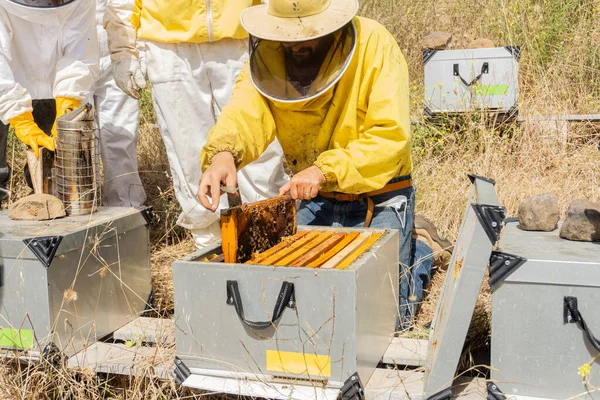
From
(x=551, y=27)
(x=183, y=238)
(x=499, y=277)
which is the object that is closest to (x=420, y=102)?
(x=551, y=27)

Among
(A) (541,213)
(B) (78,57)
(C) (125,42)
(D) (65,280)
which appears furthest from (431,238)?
(B) (78,57)

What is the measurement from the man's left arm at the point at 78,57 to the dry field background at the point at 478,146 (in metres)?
0.86

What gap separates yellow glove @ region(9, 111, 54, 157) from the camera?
9.92ft

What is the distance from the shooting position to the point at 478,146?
4.76 meters

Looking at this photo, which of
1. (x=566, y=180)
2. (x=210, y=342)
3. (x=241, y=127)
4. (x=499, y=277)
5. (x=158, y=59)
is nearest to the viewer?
(x=499, y=277)

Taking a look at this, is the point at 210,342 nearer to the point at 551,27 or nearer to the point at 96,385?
the point at 96,385

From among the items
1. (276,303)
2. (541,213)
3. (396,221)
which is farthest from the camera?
(396,221)

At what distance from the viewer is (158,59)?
3545 millimetres

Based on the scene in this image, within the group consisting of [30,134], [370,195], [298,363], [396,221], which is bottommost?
[298,363]

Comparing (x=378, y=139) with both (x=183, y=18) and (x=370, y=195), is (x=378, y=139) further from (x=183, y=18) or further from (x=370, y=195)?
(x=183, y=18)

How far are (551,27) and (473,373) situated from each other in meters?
4.32

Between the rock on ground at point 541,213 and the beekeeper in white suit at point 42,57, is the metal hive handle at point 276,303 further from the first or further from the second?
the beekeeper in white suit at point 42,57

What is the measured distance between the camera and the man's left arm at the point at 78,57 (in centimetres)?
330

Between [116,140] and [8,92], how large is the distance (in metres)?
0.95
